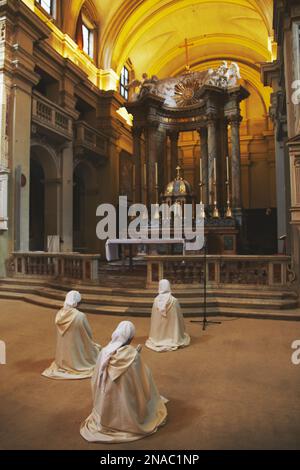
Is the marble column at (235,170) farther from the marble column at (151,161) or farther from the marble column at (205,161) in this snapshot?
the marble column at (151,161)

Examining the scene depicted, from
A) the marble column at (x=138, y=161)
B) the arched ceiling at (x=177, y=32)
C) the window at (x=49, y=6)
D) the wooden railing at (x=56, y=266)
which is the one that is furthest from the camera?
the arched ceiling at (x=177, y=32)

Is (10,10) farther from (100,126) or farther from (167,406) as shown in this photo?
(167,406)

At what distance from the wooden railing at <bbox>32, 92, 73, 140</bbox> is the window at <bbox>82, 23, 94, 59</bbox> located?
4106 millimetres

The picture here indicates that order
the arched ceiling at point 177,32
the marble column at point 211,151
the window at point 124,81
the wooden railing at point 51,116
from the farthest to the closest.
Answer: the window at point 124,81, the arched ceiling at point 177,32, the marble column at point 211,151, the wooden railing at point 51,116

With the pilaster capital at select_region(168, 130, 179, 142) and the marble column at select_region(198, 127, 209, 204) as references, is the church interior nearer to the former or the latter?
the marble column at select_region(198, 127, 209, 204)

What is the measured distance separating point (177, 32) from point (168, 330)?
17.3m

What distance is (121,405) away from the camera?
2322 mm

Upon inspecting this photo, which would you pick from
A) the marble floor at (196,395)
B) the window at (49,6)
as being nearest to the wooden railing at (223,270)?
the marble floor at (196,395)

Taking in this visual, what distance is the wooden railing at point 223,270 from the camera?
21.3ft

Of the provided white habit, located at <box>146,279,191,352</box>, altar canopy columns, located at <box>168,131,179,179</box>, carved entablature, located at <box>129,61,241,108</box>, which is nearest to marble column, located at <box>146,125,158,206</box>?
altar canopy columns, located at <box>168,131,179,179</box>

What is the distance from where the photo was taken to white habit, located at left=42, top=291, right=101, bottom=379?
11.2 ft

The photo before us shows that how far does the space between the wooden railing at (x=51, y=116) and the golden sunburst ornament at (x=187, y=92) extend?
4.39 metres

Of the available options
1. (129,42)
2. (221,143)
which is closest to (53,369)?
(221,143)
